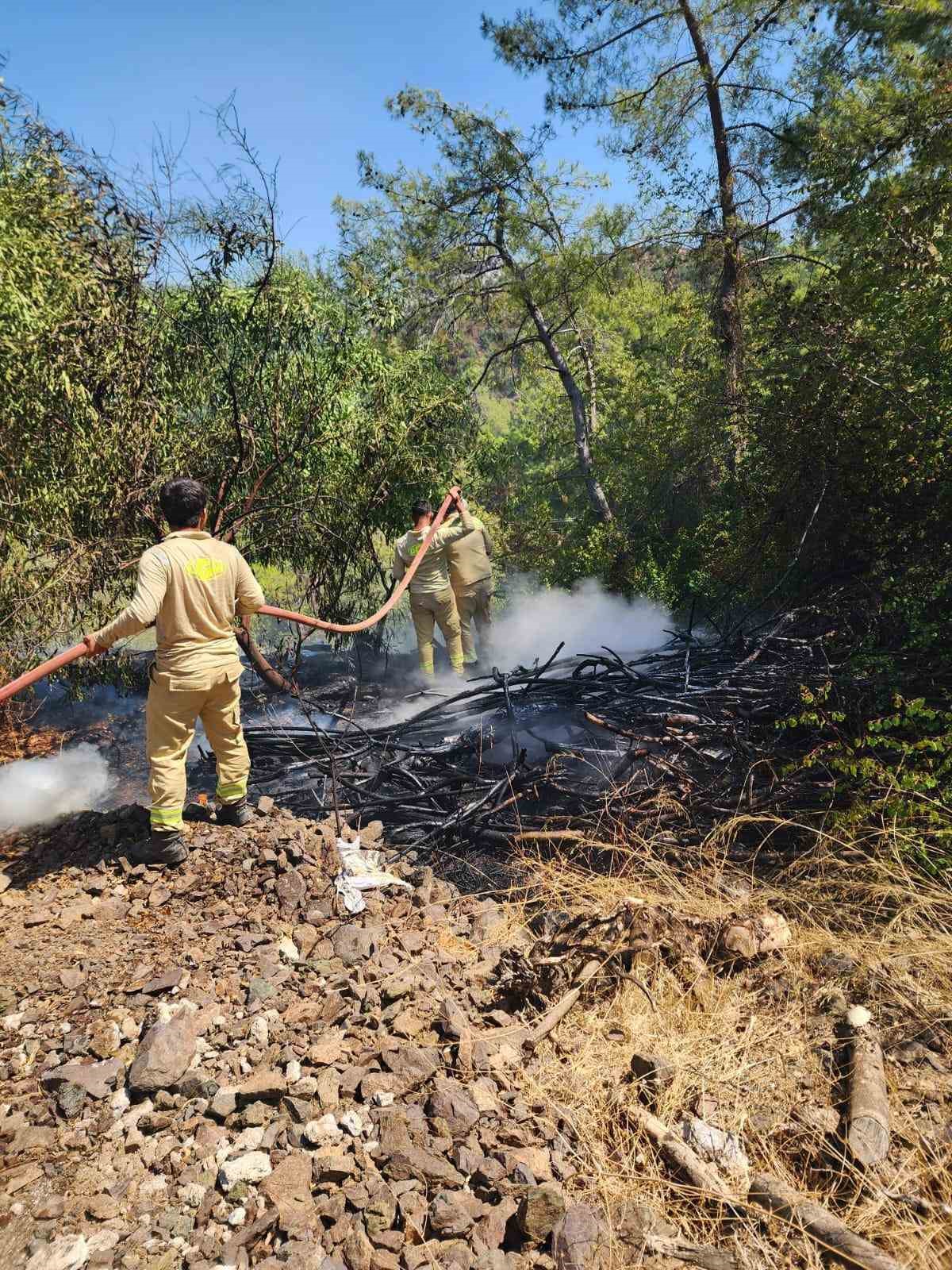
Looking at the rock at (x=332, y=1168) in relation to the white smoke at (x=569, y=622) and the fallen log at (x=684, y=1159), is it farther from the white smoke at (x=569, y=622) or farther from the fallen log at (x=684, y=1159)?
the white smoke at (x=569, y=622)

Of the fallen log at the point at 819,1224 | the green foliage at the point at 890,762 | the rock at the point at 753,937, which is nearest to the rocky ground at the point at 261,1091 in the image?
the fallen log at the point at 819,1224

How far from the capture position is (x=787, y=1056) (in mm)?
2389

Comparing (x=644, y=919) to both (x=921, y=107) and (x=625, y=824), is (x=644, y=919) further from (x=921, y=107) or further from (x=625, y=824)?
(x=921, y=107)

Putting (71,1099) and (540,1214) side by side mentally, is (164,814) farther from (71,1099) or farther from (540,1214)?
(540,1214)

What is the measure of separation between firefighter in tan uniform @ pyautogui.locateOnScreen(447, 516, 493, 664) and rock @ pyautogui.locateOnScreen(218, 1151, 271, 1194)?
5.68 m

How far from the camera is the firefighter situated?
6852 millimetres

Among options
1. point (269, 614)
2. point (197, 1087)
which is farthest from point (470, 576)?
point (197, 1087)

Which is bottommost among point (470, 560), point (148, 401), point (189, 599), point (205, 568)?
point (470, 560)

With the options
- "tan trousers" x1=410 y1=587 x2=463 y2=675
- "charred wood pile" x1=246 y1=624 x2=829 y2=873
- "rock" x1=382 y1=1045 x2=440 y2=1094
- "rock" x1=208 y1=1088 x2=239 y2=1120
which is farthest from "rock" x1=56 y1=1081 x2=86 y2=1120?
"tan trousers" x1=410 y1=587 x2=463 y2=675

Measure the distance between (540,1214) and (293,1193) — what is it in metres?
0.67

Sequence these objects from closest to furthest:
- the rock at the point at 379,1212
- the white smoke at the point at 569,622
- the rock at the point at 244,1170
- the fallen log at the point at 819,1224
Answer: the fallen log at the point at 819,1224, the rock at the point at 379,1212, the rock at the point at 244,1170, the white smoke at the point at 569,622

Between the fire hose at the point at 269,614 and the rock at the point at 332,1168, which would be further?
the fire hose at the point at 269,614

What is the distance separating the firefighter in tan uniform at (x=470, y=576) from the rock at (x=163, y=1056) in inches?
208

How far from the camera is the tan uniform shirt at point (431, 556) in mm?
6891
